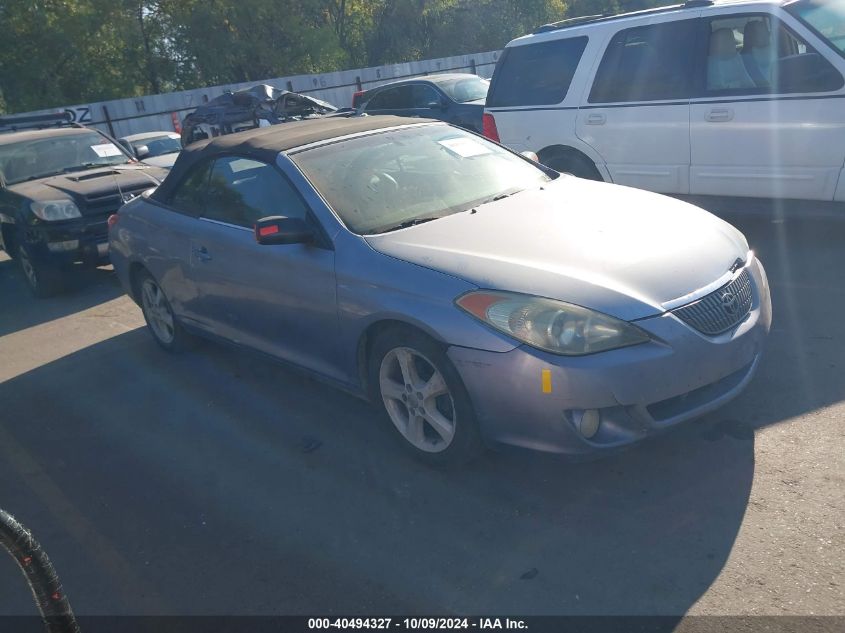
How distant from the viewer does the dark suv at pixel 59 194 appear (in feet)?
A: 27.7

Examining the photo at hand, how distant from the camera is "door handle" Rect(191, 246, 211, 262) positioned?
16.9ft

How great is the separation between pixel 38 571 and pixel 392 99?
1264 cm

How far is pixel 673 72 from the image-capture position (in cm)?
685

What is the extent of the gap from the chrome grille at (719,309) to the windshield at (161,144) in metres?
12.7

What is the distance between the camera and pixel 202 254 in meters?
5.21

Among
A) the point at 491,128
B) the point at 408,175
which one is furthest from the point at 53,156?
the point at 408,175

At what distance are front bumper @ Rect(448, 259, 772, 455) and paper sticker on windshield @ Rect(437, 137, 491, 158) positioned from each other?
197cm

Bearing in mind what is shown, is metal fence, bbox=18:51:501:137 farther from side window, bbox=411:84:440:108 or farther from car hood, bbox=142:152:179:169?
side window, bbox=411:84:440:108

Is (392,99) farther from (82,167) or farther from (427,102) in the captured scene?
(82,167)

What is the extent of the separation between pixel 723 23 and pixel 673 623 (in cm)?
539

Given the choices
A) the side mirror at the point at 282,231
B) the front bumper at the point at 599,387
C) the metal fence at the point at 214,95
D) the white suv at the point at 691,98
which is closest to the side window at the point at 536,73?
the white suv at the point at 691,98

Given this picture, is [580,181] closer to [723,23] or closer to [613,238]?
[613,238]

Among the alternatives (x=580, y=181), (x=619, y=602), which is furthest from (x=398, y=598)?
(x=580, y=181)

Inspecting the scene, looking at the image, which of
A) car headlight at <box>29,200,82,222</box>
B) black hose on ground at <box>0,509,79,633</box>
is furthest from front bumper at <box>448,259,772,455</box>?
car headlight at <box>29,200,82,222</box>
